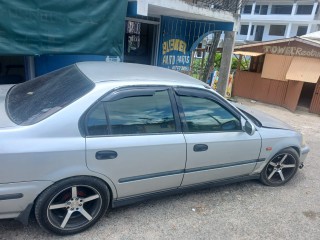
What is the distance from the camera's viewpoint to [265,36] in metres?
35.3

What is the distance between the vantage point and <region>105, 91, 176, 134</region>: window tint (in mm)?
2539

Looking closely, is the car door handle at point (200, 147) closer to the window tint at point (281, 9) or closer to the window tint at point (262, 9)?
the window tint at point (281, 9)

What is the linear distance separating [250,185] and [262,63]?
899cm

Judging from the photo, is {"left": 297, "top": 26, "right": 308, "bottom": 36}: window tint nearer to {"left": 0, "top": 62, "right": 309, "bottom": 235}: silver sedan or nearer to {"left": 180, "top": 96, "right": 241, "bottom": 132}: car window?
{"left": 0, "top": 62, "right": 309, "bottom": 235}: silver sedan

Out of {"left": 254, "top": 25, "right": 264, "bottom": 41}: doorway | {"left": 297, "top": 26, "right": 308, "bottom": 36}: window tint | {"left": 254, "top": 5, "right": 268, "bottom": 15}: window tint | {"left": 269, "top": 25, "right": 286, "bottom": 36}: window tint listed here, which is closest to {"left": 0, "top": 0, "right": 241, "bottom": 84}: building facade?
{"left": 297, "top": 26, "right": 308, "bottom": 36}: window tint

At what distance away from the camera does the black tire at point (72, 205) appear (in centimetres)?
233

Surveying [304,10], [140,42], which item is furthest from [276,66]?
[304,10]

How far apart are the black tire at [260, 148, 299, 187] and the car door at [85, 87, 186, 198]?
148cm

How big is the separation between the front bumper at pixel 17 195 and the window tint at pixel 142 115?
0.76m

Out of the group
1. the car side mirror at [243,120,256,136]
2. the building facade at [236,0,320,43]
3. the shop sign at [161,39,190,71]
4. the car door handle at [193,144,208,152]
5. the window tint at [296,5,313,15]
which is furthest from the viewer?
the window tint at [296,5,313,15]

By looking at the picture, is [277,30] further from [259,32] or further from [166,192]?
[166,192]

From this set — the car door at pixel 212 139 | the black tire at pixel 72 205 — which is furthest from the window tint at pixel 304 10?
the black tire at pixel 72 205

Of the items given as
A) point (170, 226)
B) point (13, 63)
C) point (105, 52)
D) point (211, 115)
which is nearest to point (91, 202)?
point (170, 226)

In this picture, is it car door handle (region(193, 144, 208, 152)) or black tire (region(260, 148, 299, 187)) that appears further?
black tire (region(260, 148, 299, 187))
